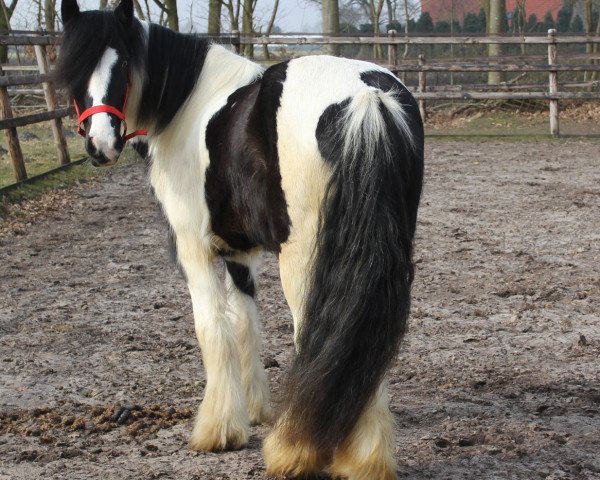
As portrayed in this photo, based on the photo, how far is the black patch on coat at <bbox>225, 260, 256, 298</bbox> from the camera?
3658 millimetres

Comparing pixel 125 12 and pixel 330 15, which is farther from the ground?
pixel 330 15

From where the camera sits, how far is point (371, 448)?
275cm

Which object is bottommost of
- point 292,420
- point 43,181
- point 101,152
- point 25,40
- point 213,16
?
point 43,181

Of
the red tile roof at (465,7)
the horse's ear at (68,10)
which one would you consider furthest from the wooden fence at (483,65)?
the red tile roof at (465,7)

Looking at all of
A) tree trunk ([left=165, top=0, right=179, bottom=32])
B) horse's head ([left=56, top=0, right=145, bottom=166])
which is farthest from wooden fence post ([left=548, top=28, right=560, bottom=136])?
horse's head ([left=56, top=0, right=145, bottom=166])

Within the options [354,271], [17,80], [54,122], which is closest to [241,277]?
[354,271]

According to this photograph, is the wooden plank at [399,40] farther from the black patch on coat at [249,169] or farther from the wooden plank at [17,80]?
the black patch on coat at [249,169]

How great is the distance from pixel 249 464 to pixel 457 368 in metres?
1.37

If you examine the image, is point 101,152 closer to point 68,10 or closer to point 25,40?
point 68,10

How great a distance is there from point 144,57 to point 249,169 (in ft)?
2.54

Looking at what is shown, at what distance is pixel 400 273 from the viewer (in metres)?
2.70

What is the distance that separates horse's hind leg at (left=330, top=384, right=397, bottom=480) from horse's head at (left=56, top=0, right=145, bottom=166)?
133 cm

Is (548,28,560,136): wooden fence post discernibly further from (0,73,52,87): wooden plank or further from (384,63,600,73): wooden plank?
(0,73,52,87): wooden plank

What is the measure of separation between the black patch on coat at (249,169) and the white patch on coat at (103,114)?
0.36 meters
